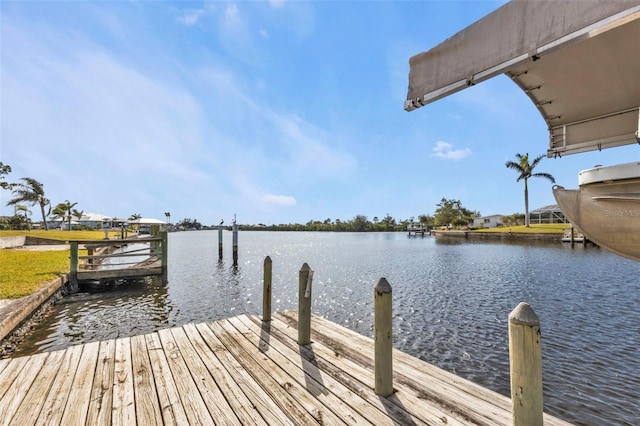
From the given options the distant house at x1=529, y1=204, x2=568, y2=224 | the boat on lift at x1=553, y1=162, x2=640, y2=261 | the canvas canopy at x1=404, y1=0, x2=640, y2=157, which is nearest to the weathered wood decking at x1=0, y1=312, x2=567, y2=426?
the boat on lift at x1=553, y1=162, x2=640, y2=261

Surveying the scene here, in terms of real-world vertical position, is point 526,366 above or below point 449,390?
above

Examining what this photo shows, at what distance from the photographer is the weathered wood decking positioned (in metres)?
2.64

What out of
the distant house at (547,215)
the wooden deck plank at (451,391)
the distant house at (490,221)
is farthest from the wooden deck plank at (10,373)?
the distant house at (490,221)

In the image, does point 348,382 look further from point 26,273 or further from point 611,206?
point 26,273

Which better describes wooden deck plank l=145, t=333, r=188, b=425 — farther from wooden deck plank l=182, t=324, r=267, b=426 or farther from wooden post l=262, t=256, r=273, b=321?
wooden post l=262, t=256, r=273, b=321

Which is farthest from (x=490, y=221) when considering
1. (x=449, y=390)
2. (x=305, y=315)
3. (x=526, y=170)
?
(x=449, y=390)

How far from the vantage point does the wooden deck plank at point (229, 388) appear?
8.66 ft

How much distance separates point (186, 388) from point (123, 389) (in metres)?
0.62

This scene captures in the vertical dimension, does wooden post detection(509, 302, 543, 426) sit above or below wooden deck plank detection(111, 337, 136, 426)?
above

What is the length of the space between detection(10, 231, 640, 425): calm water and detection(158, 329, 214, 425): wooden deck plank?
4.53 m

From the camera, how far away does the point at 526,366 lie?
198 centimetres

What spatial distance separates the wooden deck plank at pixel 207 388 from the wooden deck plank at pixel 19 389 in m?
1.47

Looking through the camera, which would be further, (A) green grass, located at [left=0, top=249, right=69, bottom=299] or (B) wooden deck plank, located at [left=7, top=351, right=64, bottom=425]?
(A) green grass, located at [left=0, top=249, right=69, bottom=299]

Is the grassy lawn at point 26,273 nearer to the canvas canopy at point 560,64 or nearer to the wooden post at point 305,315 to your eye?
the wooden post at point 305,315
